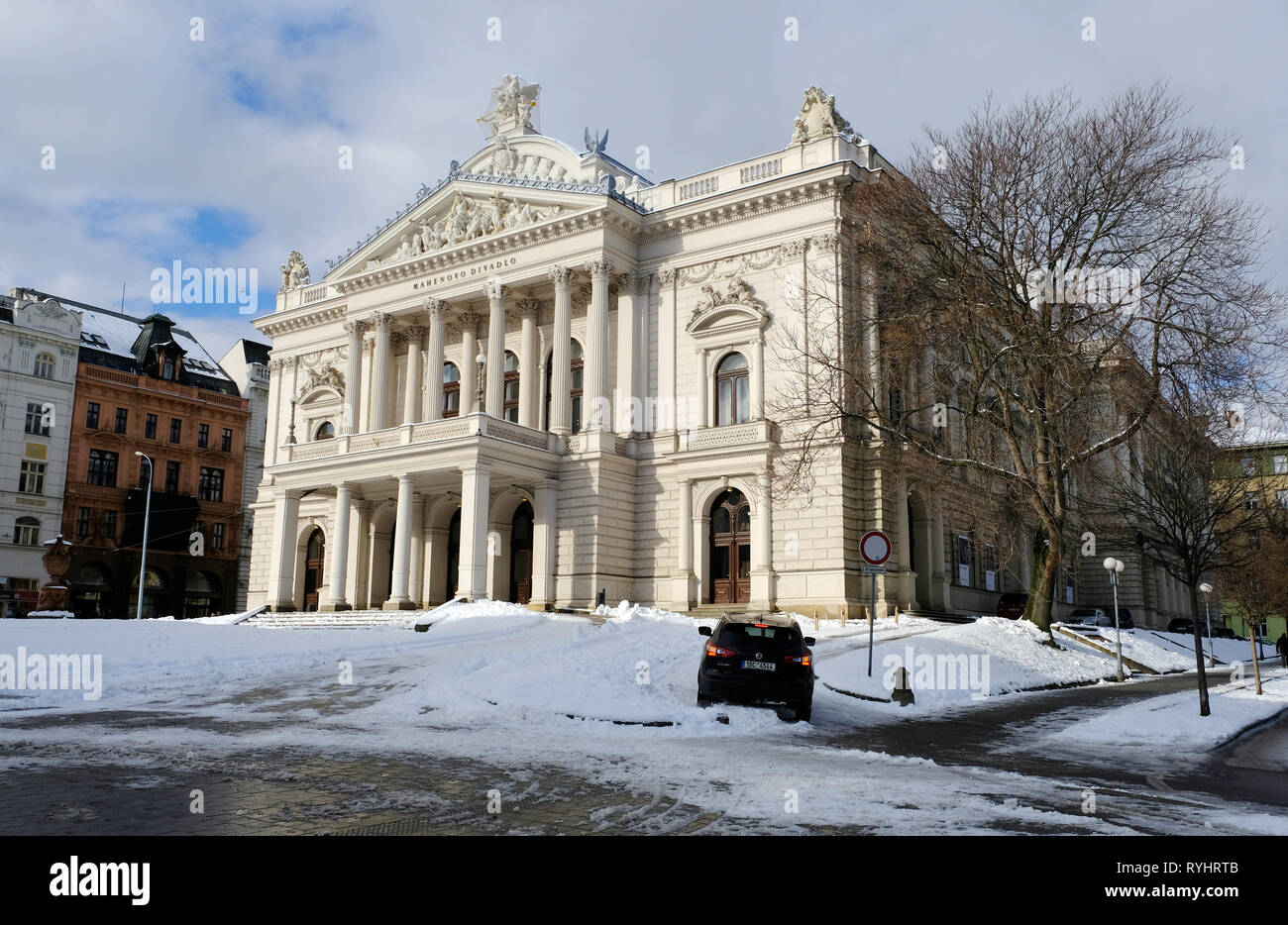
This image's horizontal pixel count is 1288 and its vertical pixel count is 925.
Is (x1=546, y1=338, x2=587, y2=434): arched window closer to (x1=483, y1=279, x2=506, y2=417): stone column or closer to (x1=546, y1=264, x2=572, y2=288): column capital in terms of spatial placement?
(x1=483, y1=279, x2=506, y2=417): stone column

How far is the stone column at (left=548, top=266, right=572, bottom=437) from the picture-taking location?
3981 cm

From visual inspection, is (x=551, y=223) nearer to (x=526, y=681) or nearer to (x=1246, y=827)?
(x=526, y=681)

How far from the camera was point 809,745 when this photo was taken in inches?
516

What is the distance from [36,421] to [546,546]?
39237mm

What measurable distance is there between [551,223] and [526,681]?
26399mm

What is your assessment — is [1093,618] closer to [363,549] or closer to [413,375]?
[413,375]

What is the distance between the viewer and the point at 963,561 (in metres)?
42.1

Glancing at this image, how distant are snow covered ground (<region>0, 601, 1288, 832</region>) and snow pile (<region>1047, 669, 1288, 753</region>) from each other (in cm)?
323

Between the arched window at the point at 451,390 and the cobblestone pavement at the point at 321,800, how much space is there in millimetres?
36513

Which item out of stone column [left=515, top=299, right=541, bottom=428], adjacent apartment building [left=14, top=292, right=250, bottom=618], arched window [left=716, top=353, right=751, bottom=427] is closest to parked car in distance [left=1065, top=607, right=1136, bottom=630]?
arched window [left=716, top=353, right=751, bottom=427]

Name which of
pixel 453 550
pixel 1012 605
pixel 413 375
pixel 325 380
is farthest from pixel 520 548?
pixel 1012 605

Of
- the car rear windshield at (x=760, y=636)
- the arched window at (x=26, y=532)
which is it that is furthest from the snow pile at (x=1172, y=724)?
the arched window at (x=26, y=532)

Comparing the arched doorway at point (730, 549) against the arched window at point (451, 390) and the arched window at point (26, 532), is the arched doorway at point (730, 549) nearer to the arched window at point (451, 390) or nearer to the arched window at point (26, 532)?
the arched window at point (451, 390)
